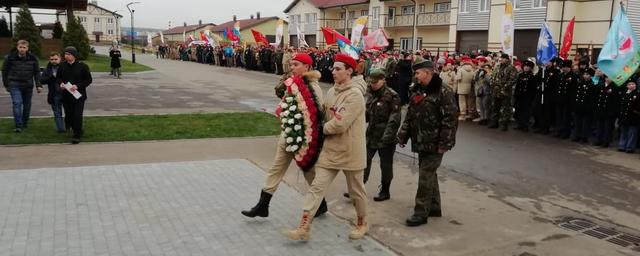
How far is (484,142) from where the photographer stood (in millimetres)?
11672

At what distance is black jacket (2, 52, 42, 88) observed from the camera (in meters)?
10.6

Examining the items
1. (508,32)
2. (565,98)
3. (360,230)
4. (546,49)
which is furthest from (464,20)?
(360,230)

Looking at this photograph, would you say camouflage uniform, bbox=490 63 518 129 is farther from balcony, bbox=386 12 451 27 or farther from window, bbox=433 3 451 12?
window, bbox=433 3 451 12

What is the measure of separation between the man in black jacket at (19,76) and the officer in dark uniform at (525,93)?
11.0 meters

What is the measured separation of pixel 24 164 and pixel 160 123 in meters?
4.35

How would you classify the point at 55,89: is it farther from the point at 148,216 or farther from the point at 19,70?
the point at 148,216

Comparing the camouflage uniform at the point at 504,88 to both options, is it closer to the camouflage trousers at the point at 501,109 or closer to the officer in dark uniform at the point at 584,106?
the camouflage trousers at the point at 501,109

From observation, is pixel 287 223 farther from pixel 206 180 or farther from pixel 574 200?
pixel 574 200

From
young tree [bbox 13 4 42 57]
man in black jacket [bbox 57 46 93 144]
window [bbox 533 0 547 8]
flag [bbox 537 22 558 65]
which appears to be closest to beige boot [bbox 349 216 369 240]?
man in black jacket [bbox 57 46 93 144]

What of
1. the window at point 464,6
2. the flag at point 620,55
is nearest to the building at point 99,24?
the window at point 464,6

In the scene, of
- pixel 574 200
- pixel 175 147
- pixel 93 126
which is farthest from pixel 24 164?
pixel 574 200

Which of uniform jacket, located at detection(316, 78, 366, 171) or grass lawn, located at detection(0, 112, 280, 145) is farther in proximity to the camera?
grass lawn, located at detection(0, 112, 280, 145)

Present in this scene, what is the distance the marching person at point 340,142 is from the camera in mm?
5164

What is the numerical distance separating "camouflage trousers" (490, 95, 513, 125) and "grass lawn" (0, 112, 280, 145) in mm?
5559
